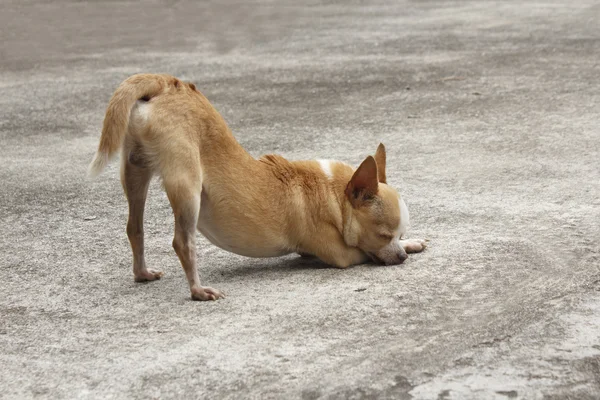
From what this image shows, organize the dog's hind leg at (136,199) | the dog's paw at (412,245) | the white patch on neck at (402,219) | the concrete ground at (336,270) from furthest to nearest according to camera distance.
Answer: the dog's paw at (412,245) < the white patch on neck at (402,219) < the dog's hind leg at (136,199) < the concrete ground at (336,270)

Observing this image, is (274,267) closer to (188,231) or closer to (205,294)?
(205,294)


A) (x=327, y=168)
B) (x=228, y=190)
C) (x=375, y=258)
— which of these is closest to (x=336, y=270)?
(x=375, y=258)

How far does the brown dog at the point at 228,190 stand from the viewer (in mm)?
4301

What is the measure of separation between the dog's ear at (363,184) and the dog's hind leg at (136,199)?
3.20ft

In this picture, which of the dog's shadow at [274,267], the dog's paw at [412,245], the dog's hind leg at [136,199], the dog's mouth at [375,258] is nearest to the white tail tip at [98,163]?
the dog's hind leg at [136,199]

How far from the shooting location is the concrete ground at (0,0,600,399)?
11.7ft

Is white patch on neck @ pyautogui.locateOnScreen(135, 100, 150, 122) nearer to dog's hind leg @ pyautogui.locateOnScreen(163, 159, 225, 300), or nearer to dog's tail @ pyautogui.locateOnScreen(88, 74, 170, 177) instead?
dog's tail @ pyautogui.locateOnScreen(88, 74, 170, 177)

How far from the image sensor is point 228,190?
4.53 meters

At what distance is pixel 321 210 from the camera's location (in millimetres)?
4766

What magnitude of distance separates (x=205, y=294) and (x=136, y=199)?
626 mm

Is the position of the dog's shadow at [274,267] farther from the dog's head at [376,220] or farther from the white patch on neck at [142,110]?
the white patch on neck at [142,110]

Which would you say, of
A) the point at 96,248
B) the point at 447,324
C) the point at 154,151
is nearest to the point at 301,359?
the point at 447,324

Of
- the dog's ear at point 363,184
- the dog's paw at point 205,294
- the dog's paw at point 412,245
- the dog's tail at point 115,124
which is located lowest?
the dog's paw at point 205,294

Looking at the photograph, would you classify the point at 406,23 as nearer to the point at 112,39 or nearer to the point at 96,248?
the point at 112,39
